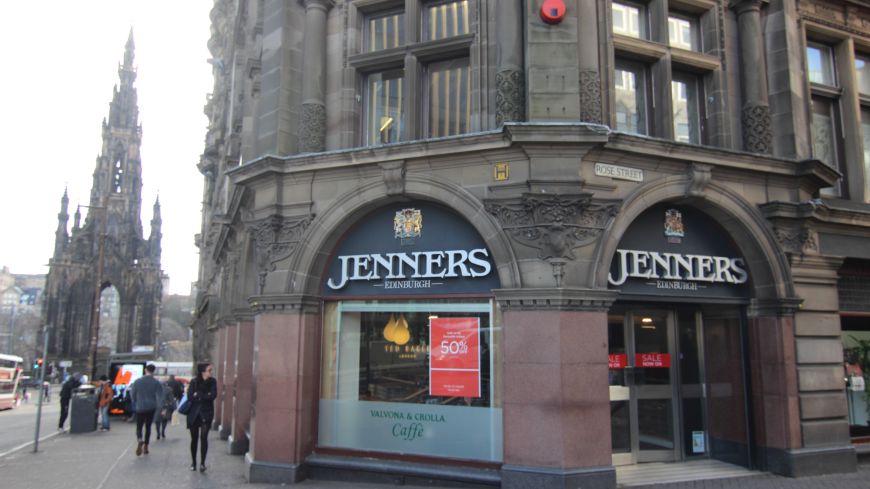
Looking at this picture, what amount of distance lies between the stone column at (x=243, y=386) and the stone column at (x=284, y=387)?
3.17 meters

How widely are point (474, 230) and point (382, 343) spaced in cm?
259

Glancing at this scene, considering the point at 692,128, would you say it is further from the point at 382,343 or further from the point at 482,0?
the point at 382,343

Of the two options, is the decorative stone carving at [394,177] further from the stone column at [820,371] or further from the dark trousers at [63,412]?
the dark trousers at [63,412]

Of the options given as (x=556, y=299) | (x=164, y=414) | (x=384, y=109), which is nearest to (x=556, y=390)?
(x=556, y=299)

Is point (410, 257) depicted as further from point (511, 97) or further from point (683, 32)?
point (683, 32)

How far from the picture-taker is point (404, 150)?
1057cm

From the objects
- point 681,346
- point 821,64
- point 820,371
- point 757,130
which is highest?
point 821,64

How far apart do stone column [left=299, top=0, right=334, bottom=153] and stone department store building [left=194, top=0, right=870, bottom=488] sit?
0.04 meters

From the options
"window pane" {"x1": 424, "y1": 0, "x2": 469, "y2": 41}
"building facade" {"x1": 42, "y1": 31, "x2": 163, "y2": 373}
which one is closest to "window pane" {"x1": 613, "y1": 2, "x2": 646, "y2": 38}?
"window pane" {"x1": 424, "y1": 0, "x2": 469, "y2": 41}

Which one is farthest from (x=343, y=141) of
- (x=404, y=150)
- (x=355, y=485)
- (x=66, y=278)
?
(x=66, y=278)

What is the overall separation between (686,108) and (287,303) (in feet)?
26.8

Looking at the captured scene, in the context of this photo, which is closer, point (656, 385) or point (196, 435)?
point (656, 385)

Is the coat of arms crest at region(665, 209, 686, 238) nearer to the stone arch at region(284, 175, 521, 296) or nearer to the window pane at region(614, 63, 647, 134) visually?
the window pane at region(614, 63, 647, 134)

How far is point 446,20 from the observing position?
11586 millimetres
